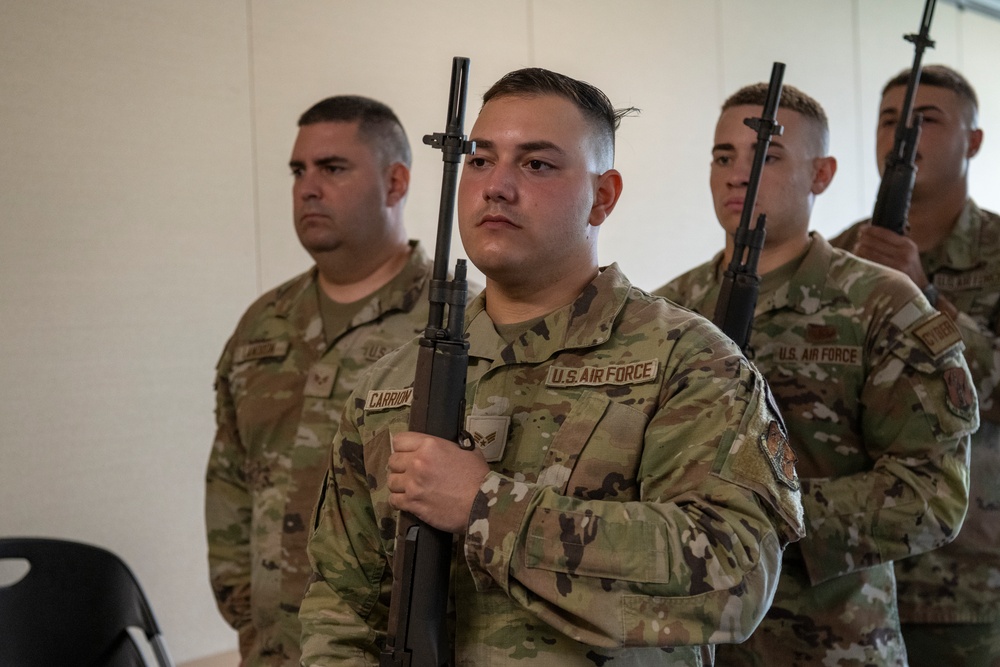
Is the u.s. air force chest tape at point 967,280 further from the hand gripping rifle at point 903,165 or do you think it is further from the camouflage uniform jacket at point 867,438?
the camouflage uniform jacket at point 867,438

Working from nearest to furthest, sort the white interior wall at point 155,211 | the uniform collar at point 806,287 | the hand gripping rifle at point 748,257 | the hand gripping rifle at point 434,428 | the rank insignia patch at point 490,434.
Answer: the hand gripping rifle at point 434,428 → the rank insignia patch at point 490,434 → the hand gripping rifle at point 748,257 → the uniform collar at point 806,287 → the white interior wall at point 155,211

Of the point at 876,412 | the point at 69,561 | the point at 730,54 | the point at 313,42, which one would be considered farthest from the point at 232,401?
the point at 730,54

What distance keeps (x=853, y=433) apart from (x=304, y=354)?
123 cm

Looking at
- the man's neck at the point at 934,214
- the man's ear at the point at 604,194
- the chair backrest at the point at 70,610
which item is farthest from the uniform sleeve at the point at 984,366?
the chair backrest at the point at 70,610

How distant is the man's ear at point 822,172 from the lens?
2359mm

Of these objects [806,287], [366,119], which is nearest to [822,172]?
[806,287]

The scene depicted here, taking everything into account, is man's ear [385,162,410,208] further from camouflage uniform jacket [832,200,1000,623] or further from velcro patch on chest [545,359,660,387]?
camouflage uniform jacket [832,200,1000,623]

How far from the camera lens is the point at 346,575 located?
4.98 feet

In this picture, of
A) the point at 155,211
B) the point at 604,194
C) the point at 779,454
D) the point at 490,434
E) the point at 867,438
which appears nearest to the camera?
the point at 779,454

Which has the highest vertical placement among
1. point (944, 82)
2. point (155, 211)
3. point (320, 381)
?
point (944, 82)

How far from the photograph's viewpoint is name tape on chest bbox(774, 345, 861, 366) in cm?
206

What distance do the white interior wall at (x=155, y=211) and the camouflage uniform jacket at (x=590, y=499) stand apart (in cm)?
187

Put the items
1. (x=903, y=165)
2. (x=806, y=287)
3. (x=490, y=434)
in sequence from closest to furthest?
(x=490, y=434)
(x=806, y=287)
(x=903, y=165)

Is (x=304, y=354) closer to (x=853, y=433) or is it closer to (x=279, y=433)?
(x=279, y=433)
